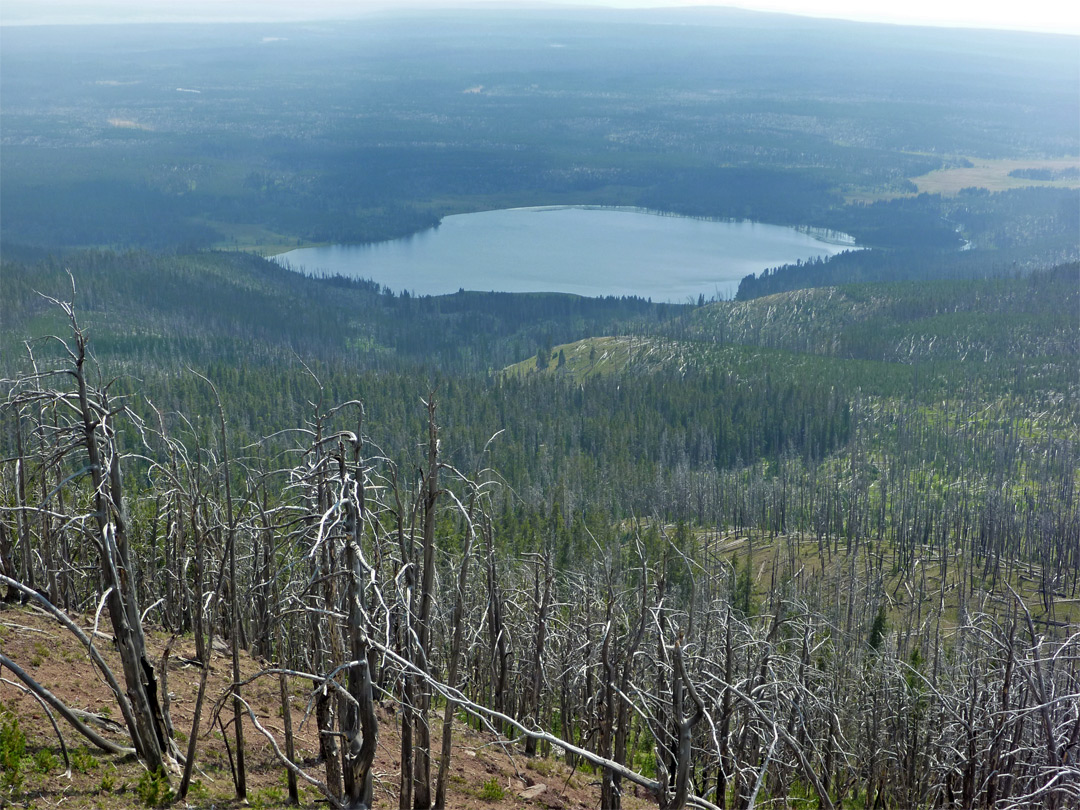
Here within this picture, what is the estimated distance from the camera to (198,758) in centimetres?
1939

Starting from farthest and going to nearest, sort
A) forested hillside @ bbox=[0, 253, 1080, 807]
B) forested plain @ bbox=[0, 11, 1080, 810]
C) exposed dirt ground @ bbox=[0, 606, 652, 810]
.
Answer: forested hillside @ bbox=[0, 253, 1080, 807], exposed dirt ground @ bbox=[0, 606, 652, 810], forested plain @ bbox=[0, 11, 1080, 810]

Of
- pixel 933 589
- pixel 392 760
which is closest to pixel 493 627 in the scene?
pixel 392 760

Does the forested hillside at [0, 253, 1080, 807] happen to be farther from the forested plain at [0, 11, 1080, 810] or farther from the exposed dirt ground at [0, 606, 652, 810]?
the exposed dirt ground at [0, 606, 652, 810]

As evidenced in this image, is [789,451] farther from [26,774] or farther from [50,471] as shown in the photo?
[26,774]

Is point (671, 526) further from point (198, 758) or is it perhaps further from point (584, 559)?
point (198, 758)

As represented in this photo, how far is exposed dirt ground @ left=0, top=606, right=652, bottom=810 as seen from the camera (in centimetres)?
1574

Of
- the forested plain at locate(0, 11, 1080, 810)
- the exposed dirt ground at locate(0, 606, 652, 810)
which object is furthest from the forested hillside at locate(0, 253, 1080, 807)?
the exposed dirt ground at locate(0, 606, 652, 810)

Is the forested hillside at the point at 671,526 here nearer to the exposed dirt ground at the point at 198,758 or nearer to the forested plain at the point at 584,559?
the forested plain at the point at 584,559

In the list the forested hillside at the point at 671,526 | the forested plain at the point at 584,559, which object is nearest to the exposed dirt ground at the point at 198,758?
the forested plain at the point at 584,559

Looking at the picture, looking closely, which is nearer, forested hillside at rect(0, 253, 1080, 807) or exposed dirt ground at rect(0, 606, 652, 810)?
exposed dirt ground at rect(0, 606, 652, 810)

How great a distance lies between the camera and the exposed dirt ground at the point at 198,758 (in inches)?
620

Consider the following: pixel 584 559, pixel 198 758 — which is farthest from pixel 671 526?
pixel 198 758

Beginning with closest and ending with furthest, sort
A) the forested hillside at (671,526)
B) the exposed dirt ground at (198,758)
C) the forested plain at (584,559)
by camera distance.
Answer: the forested plain at (584,559)
the exposed dirt ground at (198,758)
the forested hillside at (671,526)

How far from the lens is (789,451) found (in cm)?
14888
